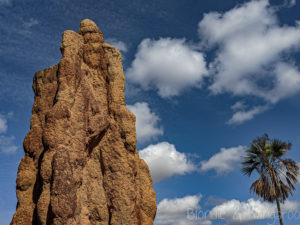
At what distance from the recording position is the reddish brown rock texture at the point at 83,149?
11164mm

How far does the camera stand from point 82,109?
12.6 metres

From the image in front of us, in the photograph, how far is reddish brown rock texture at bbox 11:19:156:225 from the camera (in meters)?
11.2

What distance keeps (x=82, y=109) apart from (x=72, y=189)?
302cm

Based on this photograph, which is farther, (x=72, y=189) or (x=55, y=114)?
(x=55, y=114)

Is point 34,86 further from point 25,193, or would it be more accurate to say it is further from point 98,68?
point 25,193

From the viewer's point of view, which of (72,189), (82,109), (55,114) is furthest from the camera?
(82,109)

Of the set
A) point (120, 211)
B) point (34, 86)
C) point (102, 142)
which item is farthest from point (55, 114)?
point (120, 211)

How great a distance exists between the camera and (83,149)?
1211 cm

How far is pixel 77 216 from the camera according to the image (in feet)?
36.5

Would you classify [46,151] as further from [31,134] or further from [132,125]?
[132,125]

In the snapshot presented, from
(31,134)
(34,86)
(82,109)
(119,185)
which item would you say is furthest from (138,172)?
(34,86)

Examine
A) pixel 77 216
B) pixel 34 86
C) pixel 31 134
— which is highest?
pixel 34 86

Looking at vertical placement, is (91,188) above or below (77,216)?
above

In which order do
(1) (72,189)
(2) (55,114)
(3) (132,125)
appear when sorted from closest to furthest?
1. (1) (72,189)
2. (2) (55,114)
3. (3) (132,125)
